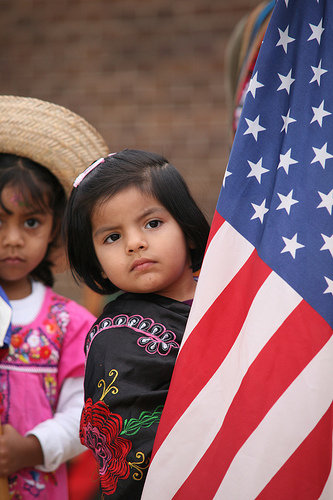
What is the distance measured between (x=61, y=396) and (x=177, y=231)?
0.86m

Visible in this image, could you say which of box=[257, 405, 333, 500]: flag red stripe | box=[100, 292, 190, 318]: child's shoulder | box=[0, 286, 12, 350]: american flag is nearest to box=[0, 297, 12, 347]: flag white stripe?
box=[0, 286, 12, 350]: american flag

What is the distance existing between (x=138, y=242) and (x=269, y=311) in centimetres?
42

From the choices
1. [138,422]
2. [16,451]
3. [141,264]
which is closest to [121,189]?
[141,264]

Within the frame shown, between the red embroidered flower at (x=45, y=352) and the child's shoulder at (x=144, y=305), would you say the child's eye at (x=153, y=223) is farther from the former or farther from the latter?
the red embroidered flower at (x=45, y=352)

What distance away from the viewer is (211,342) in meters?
1.57

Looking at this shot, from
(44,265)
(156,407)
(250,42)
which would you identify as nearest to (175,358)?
(156,407)

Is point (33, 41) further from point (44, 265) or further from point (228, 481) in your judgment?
point (228, 481)

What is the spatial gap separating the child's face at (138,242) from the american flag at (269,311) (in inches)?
9.2

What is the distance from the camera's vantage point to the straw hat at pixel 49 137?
237 cm

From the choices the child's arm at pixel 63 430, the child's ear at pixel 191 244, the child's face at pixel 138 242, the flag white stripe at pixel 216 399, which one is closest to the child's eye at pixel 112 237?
the child's face at pixel 138 242

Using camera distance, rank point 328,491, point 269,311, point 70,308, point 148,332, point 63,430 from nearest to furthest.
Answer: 1. point 328,491
2. point 269,311
3. point 148,332
4. point 63,430
5. point 70,308

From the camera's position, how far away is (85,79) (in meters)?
5.53

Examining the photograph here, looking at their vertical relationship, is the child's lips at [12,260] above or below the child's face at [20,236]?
below

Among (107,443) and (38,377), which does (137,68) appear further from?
(107,443)
